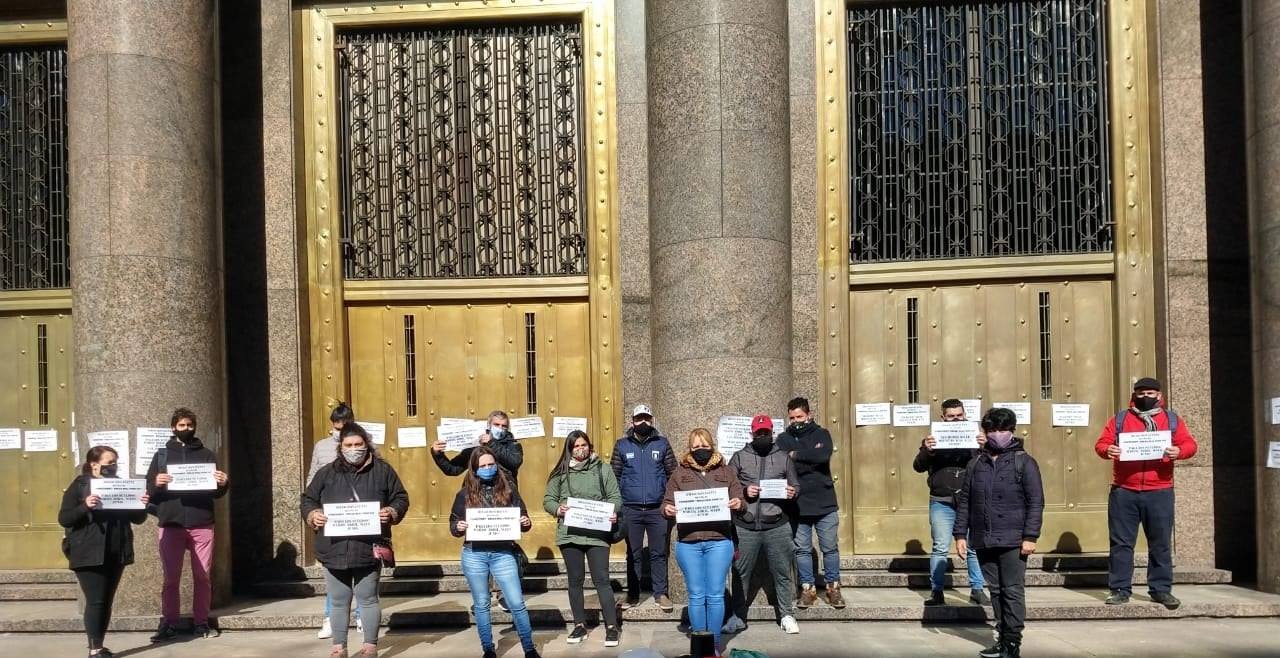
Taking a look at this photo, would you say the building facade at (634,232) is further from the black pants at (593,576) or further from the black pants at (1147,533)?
the black pants at (593,576)

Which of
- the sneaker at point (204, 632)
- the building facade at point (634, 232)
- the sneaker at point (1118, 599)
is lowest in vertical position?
the sneaker at point (204, 632)

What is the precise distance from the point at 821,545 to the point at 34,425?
346 inches

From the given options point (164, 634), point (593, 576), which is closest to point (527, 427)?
point (593, 576)

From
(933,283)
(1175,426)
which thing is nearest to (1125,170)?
(933,283)

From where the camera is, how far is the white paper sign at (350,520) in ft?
28.7

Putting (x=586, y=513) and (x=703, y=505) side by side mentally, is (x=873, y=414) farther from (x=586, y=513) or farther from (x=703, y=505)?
(x=586, y=513)

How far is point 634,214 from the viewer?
487 inches

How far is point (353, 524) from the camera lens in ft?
28.7

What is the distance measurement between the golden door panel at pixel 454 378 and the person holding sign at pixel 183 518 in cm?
241

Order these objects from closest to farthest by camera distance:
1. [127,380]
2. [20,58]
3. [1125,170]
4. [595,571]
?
[595,571]
[127,380]
[1125,170]
[20,58]

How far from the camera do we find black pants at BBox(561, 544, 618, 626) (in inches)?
376

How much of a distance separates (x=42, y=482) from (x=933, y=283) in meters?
10.1

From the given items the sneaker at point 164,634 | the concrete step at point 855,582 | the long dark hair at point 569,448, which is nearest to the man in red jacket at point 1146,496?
the concrete step at point 855,582

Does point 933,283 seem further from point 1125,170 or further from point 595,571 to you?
point 595,571
